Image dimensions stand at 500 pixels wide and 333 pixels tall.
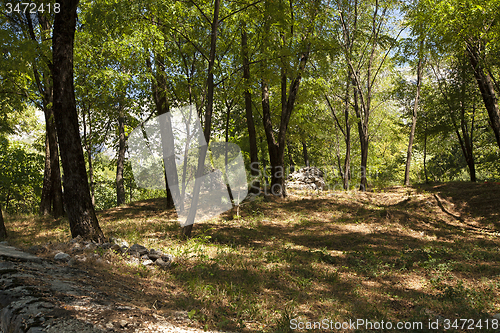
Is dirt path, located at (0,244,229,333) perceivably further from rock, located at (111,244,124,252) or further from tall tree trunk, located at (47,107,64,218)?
tall tree trunk, located at (47,107,64,218)

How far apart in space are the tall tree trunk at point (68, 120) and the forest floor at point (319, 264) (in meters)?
1.44

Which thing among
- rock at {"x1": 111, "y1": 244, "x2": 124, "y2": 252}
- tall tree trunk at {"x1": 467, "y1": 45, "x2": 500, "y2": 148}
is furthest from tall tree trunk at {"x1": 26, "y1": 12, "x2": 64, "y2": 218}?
tall tree trunk at {"x1": 467, "y1": 45, "x2": 500, "y2": 148}

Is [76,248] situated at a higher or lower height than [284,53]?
lower

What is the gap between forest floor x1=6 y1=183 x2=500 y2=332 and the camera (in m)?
4.53

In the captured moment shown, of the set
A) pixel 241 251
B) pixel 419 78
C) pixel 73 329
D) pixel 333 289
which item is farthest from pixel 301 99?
pixel 73 329

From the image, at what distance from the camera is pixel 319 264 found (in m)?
7.05

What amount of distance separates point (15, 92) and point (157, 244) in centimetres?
840

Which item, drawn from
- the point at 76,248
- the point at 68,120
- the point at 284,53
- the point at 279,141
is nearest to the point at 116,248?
the point at 76,248

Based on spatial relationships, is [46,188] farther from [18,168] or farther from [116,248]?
[116,248]

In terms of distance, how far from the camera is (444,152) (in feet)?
98.7

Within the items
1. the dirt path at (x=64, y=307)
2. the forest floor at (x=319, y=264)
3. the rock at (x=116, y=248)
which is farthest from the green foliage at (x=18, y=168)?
the dirt path at (x=64, y=307)

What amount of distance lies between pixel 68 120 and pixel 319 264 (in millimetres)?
6433

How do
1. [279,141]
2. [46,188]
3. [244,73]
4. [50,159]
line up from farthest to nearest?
1. [279,141]
2. [244,73]
3. [46,188]
4. [50,159]

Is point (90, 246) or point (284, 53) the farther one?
point (284, 53)
